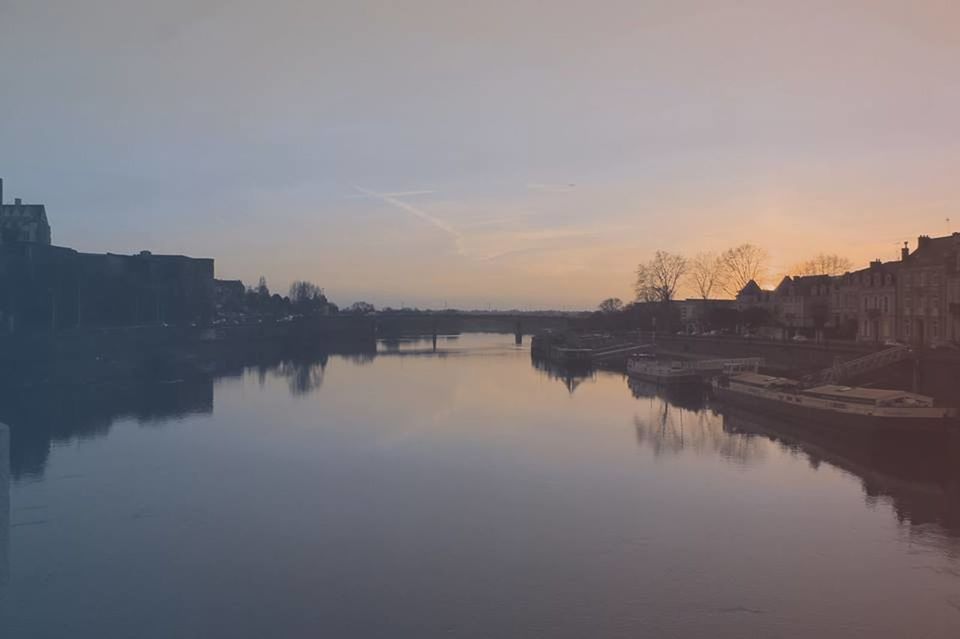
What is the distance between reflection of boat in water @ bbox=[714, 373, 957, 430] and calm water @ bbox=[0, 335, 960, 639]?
0.65 m

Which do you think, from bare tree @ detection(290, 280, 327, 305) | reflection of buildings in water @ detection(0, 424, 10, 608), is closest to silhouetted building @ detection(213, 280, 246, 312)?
bare tree @ detection(290, 280, 327, 305)

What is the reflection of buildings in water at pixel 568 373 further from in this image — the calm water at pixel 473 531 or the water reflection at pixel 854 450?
the calm water at pixel 473 531

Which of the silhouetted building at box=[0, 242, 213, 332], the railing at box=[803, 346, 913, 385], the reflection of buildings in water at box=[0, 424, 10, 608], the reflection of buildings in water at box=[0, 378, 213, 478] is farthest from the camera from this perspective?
the silhouetted building at box=[0, 242, 213, 332]

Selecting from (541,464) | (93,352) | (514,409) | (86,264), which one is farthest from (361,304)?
(541,464)

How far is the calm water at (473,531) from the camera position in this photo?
10008 mm

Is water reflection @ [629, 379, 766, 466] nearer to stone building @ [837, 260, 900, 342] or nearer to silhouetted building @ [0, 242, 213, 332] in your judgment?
stone building @ [837, 260, 900, 342]

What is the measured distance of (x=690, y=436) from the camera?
2442 centimetres

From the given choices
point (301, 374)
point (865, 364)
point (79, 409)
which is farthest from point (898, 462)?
point (301, 374)

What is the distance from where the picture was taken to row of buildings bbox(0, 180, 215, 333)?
47.9 metres

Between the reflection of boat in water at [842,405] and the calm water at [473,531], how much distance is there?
65 centimetres

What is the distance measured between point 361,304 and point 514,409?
13959 cm

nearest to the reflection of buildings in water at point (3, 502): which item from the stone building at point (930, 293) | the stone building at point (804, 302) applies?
the stone building at point (930, 293)

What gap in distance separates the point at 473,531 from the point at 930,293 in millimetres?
24147

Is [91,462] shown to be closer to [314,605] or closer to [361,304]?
[314,605]
